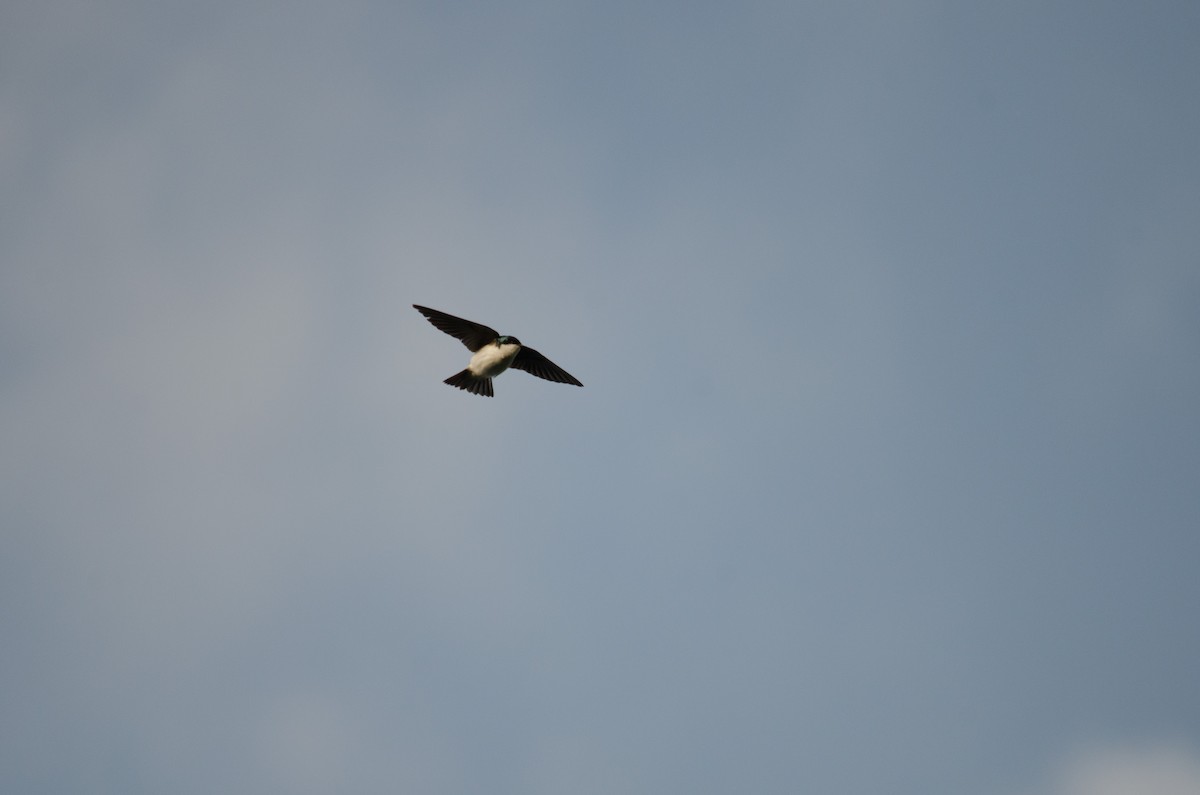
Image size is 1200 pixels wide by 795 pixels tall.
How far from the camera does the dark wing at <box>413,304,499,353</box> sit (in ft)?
78.9

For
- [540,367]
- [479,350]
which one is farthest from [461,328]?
[540,367]

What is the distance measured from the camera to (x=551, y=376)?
26.0 metres

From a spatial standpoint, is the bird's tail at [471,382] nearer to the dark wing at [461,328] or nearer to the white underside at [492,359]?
the white underside at [492,359]

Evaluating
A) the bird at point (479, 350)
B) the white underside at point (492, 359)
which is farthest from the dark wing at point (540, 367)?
the white underside at point (492, 359)

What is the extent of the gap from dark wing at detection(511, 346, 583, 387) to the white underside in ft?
2.48

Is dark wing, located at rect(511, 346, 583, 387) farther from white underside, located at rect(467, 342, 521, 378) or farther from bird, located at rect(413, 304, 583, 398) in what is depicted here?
white underside, located at rect(467, 342, 521, 378)

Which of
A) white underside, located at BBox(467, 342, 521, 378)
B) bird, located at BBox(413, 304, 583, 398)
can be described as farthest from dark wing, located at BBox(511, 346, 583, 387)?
white underside, located at BBox(467, 342, 521, 378)

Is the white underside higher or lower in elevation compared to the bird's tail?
higher

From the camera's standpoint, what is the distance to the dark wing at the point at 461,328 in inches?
947

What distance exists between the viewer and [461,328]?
2438 centimetres

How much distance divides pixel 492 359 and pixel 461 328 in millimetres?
1132

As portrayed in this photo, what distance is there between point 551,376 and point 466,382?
251cm

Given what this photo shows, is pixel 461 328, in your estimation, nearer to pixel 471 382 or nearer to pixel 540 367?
pixel 471 382

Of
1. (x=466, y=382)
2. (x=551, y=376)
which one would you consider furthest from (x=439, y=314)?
(x=551, y=376)
